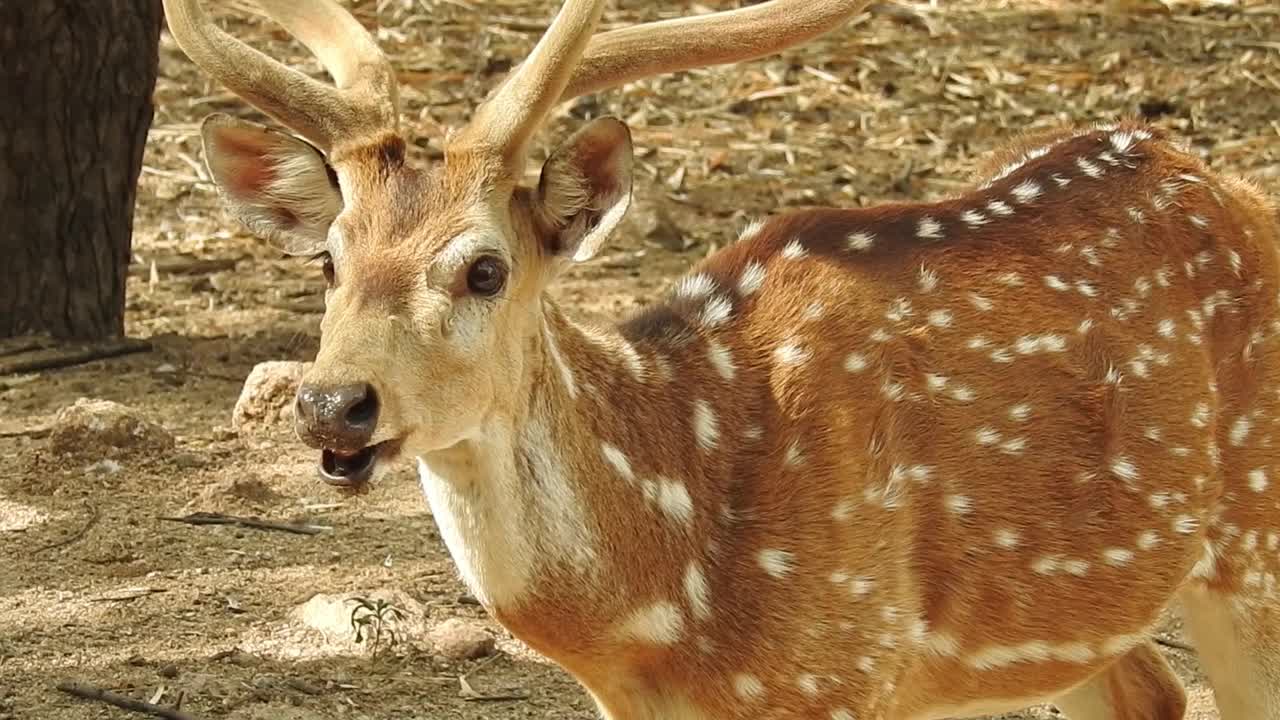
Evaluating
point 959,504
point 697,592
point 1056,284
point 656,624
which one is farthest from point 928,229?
point 656,624

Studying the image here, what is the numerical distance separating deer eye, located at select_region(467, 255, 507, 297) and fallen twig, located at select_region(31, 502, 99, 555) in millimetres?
2726

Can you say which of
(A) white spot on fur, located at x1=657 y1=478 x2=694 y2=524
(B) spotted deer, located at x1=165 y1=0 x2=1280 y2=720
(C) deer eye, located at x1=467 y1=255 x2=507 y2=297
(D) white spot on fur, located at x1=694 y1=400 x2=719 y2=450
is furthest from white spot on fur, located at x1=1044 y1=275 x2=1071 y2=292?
(C) deer eye, located at x1=467 y1=255 x2=507 y2=297

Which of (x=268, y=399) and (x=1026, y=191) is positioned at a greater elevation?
(x=1026, y=191)

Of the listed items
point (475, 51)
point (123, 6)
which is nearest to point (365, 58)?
point (123, 6)

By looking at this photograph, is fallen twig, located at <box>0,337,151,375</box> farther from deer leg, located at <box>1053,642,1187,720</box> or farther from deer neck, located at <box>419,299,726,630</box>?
deer leg, located at <box>1053,642,1187,720</box>

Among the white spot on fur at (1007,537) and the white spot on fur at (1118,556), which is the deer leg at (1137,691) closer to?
the white spot on fur at (1118,556)

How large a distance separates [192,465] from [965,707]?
119 inches

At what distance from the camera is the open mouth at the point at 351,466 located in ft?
13.6

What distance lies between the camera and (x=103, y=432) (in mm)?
7199

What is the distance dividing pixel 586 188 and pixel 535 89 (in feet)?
0.82

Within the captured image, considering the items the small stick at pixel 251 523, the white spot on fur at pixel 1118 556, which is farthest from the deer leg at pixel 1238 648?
the small stick at pixel 251 523

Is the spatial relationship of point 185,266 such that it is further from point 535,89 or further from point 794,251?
point 535,89

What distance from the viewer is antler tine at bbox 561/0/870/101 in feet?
15.3

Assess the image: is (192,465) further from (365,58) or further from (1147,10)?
(1147,10)
